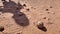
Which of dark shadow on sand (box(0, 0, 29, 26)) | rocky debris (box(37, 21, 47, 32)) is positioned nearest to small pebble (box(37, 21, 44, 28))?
rocky debris (box(37, 21, 47, 32))

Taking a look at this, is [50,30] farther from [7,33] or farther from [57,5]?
[57,5]

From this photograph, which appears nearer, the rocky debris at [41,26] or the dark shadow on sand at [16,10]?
the rocky debris at [41,26]

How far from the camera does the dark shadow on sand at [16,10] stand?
2471mm

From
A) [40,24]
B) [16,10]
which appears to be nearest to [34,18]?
[40,24]

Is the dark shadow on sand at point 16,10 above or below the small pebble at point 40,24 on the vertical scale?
above

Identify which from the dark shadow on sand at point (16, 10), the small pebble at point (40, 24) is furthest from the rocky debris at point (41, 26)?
the dark shadow on sand at point (16, 10)

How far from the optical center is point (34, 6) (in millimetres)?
2990

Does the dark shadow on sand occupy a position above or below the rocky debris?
above

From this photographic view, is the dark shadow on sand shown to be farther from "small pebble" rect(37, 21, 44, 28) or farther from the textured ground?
"small pebble" rect(37, 21, 44, 28)

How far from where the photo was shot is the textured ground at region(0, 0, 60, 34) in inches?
88.6

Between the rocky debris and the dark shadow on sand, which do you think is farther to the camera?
the dark shadow on sand

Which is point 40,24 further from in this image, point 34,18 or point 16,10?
point 16,10

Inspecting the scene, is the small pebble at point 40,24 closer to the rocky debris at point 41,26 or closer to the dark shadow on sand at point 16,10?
the rocky debris at point 41,26

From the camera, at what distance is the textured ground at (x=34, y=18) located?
7.38 feet
